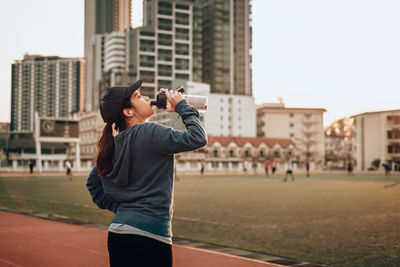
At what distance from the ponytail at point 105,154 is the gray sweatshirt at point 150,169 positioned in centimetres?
4

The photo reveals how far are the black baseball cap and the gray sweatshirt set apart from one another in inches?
5.4

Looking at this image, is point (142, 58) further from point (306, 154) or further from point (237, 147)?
point (306, 154)

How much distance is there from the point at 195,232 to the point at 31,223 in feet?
10.2

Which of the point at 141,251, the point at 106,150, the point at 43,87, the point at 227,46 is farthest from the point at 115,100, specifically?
the point at 43,87

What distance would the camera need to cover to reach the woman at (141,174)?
226 cm

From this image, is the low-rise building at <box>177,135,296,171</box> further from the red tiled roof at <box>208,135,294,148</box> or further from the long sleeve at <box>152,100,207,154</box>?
the long sleeve at <box>152,100,207,154</box>

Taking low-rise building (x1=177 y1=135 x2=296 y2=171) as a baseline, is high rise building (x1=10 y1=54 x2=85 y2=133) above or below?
above

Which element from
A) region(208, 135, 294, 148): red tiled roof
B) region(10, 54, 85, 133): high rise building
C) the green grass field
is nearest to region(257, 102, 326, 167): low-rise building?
region(208, 135, 294, 148): red tiled roof

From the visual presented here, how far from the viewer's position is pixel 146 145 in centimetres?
230

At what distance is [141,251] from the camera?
2252mm

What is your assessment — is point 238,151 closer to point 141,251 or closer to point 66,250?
point 66,250

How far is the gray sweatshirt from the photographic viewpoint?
2.27 metres

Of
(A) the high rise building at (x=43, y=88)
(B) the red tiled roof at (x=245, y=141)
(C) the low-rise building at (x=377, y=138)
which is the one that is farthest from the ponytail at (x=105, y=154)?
(A) the high rise building at (x=43, y=88)

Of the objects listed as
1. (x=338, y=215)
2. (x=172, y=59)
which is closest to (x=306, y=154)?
(x=172, y=59)
